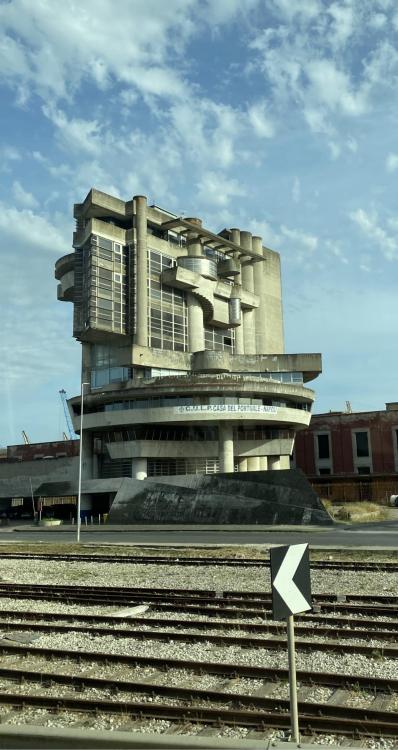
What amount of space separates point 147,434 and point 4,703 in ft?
188

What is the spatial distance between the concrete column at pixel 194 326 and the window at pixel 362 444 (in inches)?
989

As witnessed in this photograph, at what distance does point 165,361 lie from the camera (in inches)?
2709

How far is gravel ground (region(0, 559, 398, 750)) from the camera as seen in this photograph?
315 inches

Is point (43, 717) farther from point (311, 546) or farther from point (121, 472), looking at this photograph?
point (121, 472)

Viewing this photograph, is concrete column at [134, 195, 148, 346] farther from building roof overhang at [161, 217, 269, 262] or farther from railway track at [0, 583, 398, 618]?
railway track at [0, 583, 398, 618]

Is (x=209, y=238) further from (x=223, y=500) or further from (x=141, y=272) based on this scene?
(x=223, y=500)

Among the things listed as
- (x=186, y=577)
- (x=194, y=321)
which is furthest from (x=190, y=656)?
(x=194, y=321)

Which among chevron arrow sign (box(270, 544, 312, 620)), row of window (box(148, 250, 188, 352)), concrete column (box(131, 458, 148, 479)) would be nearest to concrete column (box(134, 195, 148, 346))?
row of window (box(148, 250, 188, 352))

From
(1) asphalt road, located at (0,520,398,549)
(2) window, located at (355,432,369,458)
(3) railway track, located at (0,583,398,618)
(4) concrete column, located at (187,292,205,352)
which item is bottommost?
(1) asphalt road, located at (0,520,398,549)

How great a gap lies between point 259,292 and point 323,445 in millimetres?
22942

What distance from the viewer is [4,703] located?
8.62m

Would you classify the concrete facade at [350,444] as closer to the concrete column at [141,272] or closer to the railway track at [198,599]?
the concrete column at [141,272]

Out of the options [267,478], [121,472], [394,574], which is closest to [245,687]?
[394,574]

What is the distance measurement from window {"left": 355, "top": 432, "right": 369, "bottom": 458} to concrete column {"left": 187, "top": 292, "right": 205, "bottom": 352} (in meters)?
25.1
